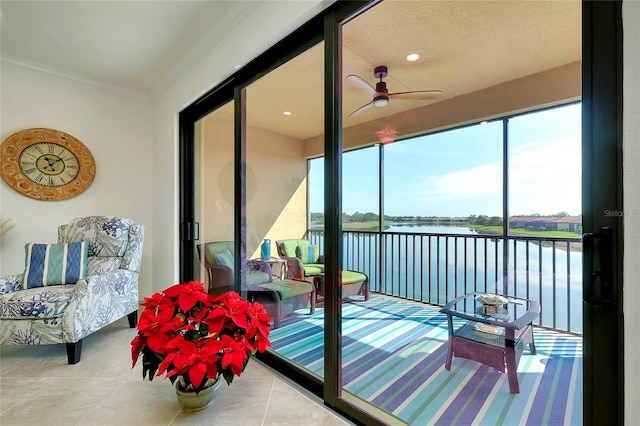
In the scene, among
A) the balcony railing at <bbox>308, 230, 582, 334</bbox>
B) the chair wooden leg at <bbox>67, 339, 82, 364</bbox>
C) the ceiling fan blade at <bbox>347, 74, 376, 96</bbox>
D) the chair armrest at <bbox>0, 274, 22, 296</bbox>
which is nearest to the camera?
the balcony railing at <bbox>308, 230, 582, 334</bbox>

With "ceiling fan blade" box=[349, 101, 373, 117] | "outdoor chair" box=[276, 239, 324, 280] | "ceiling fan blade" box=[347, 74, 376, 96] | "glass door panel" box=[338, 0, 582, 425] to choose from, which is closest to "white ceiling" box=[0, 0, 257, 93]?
"ceiling fan blade" box=[347, 74, 376, 96]

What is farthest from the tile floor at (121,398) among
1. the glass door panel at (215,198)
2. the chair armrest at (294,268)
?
the glass door panel at (215,198)

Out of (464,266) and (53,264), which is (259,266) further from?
(53,264)

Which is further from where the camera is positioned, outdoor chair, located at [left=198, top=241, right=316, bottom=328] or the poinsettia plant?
outdoor chair, located at [left=198, top=241, right=316, bottom=328]

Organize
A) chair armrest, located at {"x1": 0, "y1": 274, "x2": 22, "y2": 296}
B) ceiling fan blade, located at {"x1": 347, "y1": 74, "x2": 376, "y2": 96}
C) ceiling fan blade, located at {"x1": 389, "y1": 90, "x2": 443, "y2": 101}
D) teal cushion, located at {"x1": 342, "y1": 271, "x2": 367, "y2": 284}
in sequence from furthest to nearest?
ceiling fan blade, located at {"x1": 389, "y1": 90, "x2": 443, "y2": 101}, chair armrest, located at {"x1": 0, "y1": 274, "x2": 22, "y2": 296}, ceiling fan blade, located at {"x1": 347, "y1": 74, "x2": 376, "y2": 96}, teal cushion, located at {"x1": 342, "y1": 271, "x2": 367, "y2": 284}

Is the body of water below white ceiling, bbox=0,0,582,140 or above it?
below

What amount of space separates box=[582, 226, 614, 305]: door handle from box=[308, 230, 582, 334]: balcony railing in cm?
14

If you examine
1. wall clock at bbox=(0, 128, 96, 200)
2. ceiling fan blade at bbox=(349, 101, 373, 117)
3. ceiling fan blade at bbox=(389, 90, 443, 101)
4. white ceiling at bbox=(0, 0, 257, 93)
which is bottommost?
wall clock at bbox=(0, 128, 96, 200)

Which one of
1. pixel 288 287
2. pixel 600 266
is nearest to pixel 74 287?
pixel 288 287

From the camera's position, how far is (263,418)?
1470mm

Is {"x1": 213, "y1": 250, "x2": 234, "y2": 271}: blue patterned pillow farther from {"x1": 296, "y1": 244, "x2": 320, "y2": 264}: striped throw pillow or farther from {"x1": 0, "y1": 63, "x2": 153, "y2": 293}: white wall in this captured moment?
{"x1": 0, "y1": 63, "x2": 153, "y2": 293}: white wall

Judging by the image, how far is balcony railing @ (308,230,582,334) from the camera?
4.00 feet

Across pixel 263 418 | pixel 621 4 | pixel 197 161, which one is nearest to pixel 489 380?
pixel 263 418

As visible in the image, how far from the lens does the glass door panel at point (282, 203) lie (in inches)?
85.3
